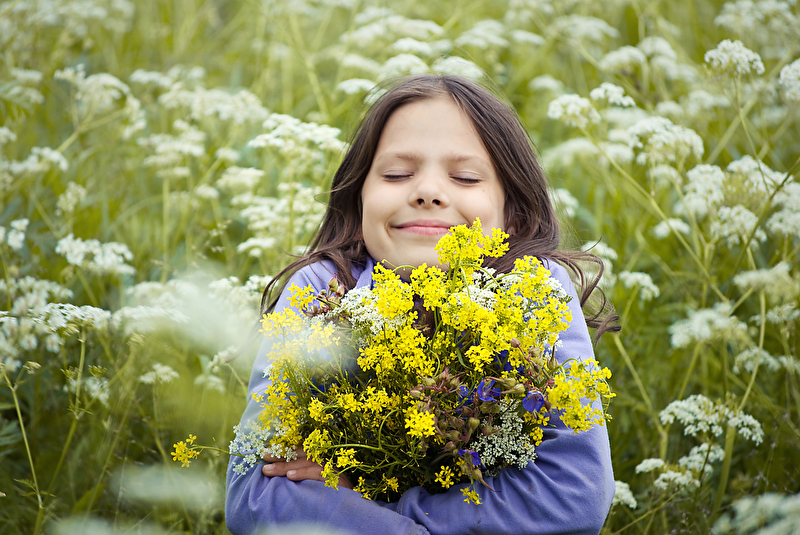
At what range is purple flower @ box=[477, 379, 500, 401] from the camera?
41.9 inches

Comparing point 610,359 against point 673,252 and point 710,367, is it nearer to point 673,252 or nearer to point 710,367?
point 710,367

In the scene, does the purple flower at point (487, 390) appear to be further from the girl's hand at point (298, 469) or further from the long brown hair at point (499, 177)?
the long brown hair at point (499, 177)

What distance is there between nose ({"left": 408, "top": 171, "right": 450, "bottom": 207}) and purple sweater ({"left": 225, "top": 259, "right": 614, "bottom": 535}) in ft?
2.00

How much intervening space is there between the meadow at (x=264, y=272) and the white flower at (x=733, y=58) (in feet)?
0.04

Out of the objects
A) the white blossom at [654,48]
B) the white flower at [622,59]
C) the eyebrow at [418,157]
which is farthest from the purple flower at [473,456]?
the white blossom at [654,48]

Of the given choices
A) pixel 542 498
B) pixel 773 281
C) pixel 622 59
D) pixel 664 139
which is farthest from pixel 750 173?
pixel 542 498

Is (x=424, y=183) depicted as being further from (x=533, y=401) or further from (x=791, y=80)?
(x=791, y=80)

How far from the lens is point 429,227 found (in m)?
1.55

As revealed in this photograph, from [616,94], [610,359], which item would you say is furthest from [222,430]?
[616,94]

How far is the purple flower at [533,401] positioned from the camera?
103cm

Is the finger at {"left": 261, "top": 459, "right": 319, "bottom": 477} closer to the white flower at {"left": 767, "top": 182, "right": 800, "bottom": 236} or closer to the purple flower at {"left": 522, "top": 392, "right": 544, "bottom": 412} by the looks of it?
the purple flower at {"left": 522, "top": 392, "right": 544, "bottom": 412}

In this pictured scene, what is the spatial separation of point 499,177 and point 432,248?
339 mm

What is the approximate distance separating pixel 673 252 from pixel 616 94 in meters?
1.20

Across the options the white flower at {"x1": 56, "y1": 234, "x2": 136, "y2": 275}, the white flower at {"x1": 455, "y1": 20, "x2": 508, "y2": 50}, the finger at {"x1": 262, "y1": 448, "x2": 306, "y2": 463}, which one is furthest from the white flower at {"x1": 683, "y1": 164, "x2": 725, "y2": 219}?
the white flower at {"x1": 56, "y1": 234, "x2": 136, "y2": 275}
